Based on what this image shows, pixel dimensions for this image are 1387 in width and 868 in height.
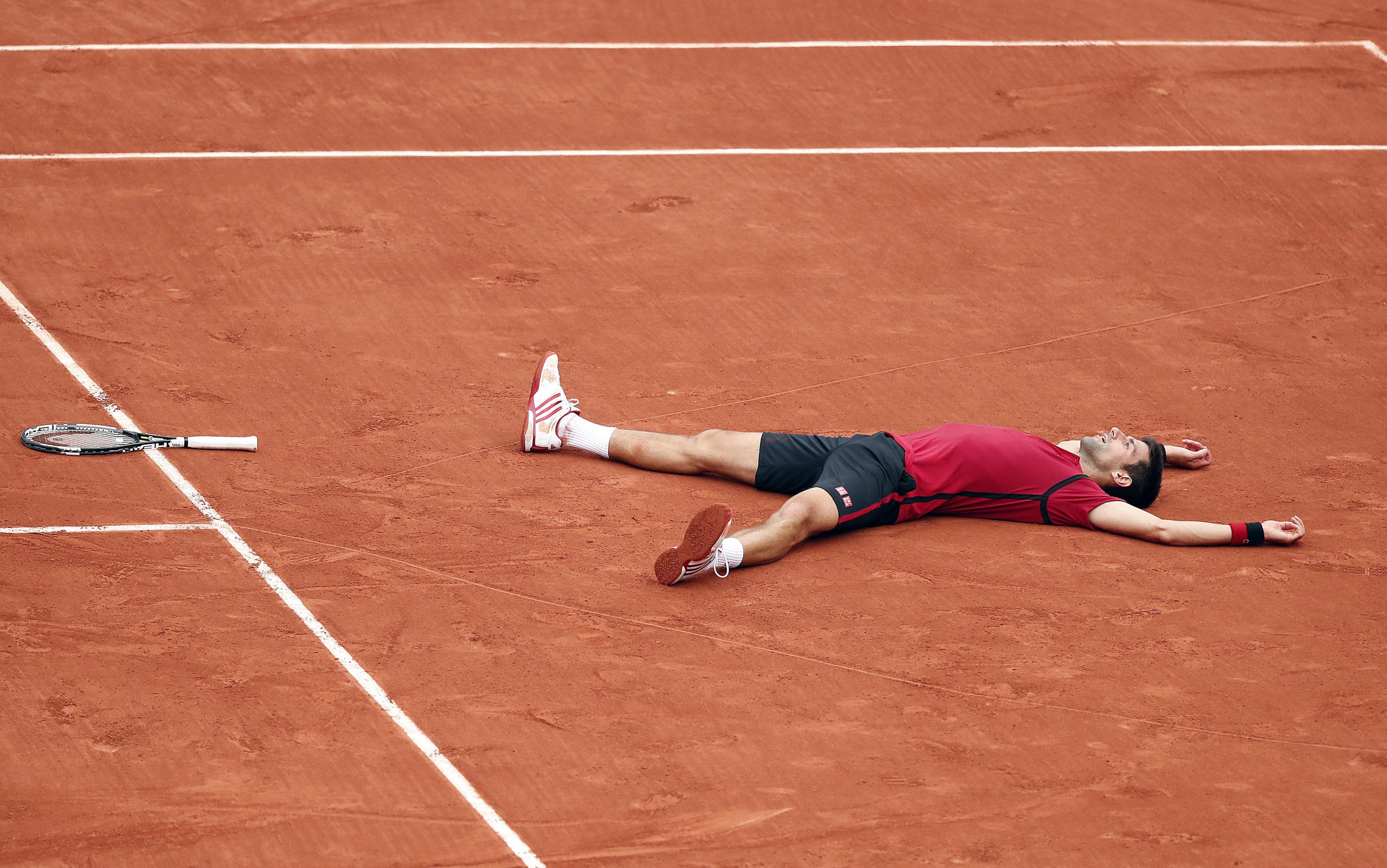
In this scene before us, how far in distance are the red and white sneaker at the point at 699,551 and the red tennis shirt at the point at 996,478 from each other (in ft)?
4.05

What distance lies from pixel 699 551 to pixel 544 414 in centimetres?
171

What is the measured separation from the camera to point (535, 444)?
307 inches

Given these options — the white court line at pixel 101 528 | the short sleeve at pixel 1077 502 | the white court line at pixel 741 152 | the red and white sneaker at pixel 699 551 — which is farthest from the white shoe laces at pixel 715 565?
the white court line at pixel 741 152

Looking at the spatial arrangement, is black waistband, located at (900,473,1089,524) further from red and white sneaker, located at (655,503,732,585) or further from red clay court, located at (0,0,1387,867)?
red and white sneaker, located at (655,503,732,585)

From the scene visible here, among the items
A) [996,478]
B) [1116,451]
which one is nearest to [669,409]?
[996,478]

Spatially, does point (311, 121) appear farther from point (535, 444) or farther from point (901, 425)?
point (901, 425)

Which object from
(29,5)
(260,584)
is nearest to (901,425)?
(260,584)

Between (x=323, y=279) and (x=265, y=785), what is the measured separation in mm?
4817

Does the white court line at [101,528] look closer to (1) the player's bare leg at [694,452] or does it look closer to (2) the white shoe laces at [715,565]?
(1) the player's bare leg at [694,452]

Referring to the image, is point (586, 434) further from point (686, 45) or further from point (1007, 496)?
point (686, 45)

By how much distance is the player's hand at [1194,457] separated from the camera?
26.1 ft

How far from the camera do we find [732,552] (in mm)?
6742

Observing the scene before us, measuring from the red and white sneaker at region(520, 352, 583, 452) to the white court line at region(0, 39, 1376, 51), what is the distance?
6.25 meters

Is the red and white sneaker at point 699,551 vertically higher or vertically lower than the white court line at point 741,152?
lower
